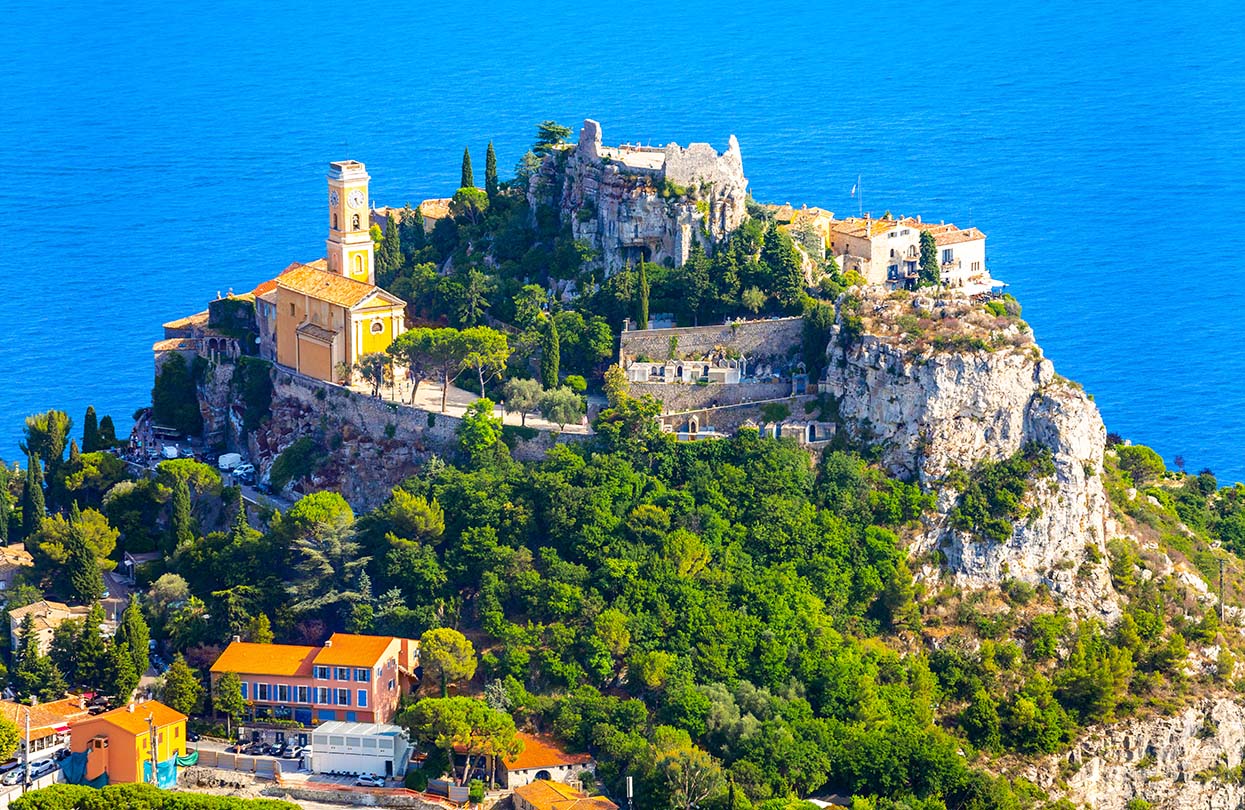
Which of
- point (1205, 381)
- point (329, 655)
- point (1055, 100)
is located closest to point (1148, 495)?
point (1205, 381)

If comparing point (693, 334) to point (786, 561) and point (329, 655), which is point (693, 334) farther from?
point (329, 655)

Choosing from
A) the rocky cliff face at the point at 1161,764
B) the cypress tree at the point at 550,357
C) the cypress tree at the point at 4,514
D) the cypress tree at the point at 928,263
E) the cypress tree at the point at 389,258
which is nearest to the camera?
the rocky cliff face at the point at 1161,764

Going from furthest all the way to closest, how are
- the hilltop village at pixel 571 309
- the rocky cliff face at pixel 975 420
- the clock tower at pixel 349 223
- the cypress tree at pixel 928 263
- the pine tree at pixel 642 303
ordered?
the clock tower at pixel 349 223 → the cypress tree at pixel 928 263 → the pine tree at pixel 642 303 → the hilltop village at pixel 571 309 → the rocky cliff face at pixel 975 420

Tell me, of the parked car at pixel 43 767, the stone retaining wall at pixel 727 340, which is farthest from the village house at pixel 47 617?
the stone retaining wall at pixel 727 340

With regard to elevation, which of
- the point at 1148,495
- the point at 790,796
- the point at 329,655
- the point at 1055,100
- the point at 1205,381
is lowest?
the point at 790,796

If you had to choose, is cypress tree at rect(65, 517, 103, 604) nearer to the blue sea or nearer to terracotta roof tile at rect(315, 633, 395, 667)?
terracotta roof tile at rect(315, 633, 395, 667)

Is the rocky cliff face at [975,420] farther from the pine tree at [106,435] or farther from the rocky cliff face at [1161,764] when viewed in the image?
the pine tree at [106,435]

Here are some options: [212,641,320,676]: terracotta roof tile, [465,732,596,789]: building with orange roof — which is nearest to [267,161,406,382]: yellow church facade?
[212,641,320,676]: terracotta roof tile
